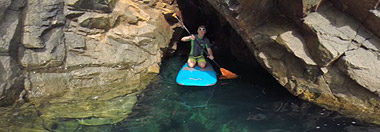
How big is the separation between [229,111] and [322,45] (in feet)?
7.80

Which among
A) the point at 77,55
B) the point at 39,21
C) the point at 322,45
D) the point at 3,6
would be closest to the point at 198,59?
the point at 77,55

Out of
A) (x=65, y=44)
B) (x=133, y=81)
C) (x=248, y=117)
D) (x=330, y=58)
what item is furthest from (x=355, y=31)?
(x=65, y=44)

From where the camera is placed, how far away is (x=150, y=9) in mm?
8836

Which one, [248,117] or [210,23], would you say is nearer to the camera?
[248,117]

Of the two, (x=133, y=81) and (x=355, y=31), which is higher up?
(x=355, y=31)

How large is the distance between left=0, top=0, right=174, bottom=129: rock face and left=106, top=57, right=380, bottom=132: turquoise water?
444mm

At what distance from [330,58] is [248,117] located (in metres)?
2.05

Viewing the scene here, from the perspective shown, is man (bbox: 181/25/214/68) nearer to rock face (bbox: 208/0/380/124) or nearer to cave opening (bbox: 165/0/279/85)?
cave opening (bbox: 165/0/279/85)

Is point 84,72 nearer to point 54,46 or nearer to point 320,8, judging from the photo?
point 54,46

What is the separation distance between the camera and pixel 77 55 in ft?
23.7

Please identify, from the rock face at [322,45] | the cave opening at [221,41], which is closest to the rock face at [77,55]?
the cave opening at [221,41]

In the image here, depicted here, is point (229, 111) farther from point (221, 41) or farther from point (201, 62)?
point (221, 41)

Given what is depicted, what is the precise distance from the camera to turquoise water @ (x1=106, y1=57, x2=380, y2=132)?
569 cm

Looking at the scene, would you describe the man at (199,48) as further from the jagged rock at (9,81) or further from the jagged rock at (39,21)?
the jagged rock at (9,81)
